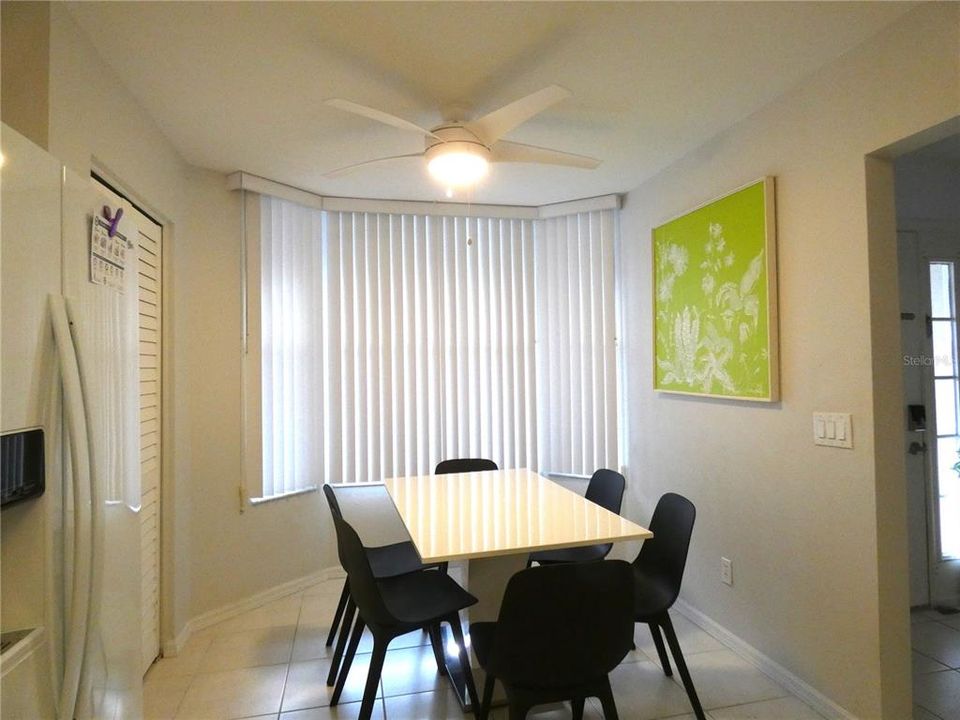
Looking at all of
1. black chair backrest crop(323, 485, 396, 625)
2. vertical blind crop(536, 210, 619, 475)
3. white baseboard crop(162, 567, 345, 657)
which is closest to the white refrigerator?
black chair backrest crop(323, 485, 396, 625)

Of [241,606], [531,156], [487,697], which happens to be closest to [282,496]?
[241,606]

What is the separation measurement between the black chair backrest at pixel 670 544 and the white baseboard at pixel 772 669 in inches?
22.7

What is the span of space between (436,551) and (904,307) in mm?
2900

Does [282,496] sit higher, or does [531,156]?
[531,156]

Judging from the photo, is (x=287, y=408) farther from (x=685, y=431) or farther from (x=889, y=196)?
(x=889, y=196)

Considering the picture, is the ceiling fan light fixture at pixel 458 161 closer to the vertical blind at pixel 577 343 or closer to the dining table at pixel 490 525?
the dining table at pixel 490 525

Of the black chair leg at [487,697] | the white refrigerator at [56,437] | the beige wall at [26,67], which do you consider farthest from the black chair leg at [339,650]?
the beige wall at [26,67]

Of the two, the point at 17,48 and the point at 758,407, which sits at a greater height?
the point at 17,48

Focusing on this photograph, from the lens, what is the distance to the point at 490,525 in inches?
76.5

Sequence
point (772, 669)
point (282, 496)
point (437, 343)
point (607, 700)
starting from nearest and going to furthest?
point (607, 700) < point (772, 669) < point (282, 496) < point (437, 343)

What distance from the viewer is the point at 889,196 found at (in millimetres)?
1821

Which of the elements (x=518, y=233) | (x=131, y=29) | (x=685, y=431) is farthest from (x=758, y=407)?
(x=131, y=29)

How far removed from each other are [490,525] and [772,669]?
1.47 metres

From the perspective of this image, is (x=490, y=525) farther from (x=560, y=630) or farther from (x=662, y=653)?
(x=662, y=653)
